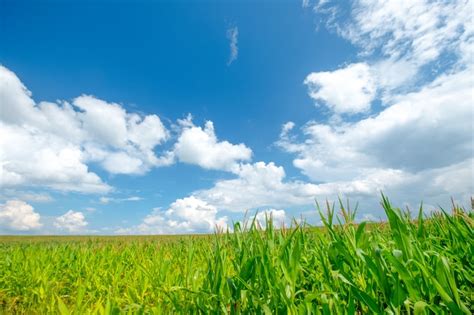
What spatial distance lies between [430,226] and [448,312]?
4141mm

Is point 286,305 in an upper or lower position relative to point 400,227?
lower

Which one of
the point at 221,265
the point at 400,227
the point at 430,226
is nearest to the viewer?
the point at 400,227

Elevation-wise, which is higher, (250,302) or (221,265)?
(221,265)

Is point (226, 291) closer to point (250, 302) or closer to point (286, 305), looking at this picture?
point (250, 302)

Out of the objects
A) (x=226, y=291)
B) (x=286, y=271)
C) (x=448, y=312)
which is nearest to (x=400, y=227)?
(x=448, y=312)

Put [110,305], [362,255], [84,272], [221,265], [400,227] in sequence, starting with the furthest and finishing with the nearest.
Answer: [84,272]
[221,265]
[110,305]
[400,227]
[362,255]

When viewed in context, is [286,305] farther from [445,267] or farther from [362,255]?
[445,267]

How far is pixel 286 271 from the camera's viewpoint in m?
2.75

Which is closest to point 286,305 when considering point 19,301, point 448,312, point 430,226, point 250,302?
point 250,302

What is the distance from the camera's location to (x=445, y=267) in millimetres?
2104

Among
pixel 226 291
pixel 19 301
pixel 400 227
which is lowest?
pixel 19 301

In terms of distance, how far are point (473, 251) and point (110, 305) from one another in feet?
10.4

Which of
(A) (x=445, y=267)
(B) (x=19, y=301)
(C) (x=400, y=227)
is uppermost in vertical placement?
(C) (x=400, y=227)

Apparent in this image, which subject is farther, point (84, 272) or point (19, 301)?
point (84, 272)
